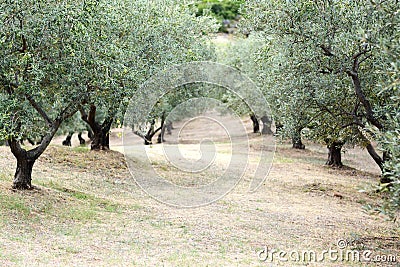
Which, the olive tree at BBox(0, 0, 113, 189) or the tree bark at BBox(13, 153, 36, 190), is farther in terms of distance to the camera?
the tree bark at BBox(13, 153, 36, 190)

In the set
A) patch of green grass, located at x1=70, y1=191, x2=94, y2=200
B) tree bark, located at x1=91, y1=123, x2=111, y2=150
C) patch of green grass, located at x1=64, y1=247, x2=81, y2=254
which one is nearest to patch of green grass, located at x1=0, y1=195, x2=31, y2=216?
patch of green grass, located at x1=70, y1=191, x2=94, y2=200

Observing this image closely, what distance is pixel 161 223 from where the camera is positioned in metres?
14.4

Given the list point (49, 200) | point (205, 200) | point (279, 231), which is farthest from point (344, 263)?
point (49, 200)

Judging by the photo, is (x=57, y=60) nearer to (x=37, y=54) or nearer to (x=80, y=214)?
(x=37, y=54)

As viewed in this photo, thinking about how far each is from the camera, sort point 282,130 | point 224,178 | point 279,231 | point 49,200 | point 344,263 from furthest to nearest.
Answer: point 224,178, point 282,130, point 49,200, point 279,231, point 344,263

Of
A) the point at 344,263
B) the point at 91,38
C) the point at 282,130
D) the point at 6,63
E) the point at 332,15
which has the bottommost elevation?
the point at 344,263

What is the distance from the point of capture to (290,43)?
51.4 feet

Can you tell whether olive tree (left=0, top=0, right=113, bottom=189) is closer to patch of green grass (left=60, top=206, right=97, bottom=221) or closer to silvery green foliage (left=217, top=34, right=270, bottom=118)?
patch of green grass (left=60, top=206, right=97, bottom=221)

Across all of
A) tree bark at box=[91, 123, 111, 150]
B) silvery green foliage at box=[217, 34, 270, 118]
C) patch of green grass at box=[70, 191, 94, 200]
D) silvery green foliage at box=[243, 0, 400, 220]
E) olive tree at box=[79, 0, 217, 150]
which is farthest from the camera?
silvery green foliage at box=[217, 34, 270, 118]

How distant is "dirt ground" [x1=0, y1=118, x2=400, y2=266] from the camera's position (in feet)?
36.1

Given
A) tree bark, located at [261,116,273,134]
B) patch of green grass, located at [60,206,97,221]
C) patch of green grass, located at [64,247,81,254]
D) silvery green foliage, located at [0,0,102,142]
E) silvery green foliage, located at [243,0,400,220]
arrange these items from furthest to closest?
tree bark, located at [261,116,273,134]
silvery green foliage, located at [243,0,400,220]
patch of green grass, located at [60,206,97,221]
silvery green foliage, located at [0,0,102,142]
patch of green grass, located at [64,247,81,254]

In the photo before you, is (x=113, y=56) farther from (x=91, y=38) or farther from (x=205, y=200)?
(x=205, y=200)

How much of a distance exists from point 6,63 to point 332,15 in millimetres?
9372

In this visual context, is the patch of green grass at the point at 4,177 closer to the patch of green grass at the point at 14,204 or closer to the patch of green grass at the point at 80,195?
the patch of green grass at the point at 80,195
